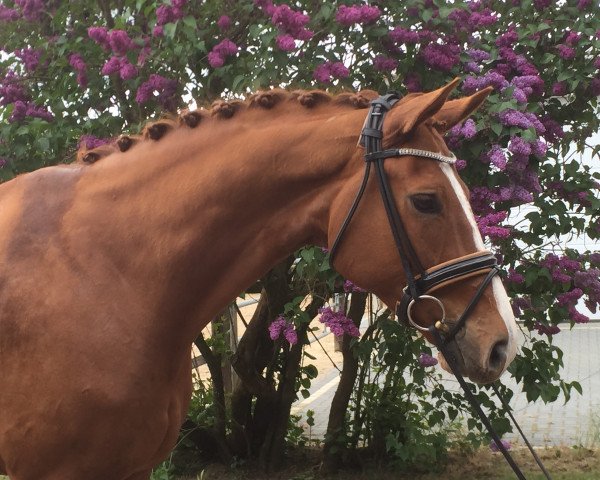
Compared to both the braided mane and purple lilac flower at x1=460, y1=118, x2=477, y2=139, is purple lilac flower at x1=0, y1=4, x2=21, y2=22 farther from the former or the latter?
purple lilac flower at x1=460, y1=118, x2=477, y2=139

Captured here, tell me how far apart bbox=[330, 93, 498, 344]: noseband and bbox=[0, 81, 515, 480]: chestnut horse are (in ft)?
0.07

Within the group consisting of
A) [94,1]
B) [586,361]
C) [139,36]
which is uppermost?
[94,1]

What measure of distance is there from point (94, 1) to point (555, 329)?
3.59 meters

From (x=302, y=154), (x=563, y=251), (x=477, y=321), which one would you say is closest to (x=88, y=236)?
(x=302, y=154)

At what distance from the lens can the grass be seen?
535cm

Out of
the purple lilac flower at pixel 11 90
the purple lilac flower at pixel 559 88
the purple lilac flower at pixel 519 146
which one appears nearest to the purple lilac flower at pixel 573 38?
the purple lilac flower at pixel 559 88

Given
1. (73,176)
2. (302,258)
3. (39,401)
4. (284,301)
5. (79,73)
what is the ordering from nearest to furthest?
(39,401), (73,176), (302,258), (79,73), (284,301)

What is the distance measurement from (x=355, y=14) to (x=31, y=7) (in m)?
2.09

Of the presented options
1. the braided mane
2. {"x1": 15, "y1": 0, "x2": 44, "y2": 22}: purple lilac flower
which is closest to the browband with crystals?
the braided mane

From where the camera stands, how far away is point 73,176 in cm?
229

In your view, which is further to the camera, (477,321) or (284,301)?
(284,301)

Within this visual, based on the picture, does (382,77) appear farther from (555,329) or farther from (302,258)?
(555,329)

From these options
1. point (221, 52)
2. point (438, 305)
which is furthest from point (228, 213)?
point (221, 52)

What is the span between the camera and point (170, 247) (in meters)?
2.10
